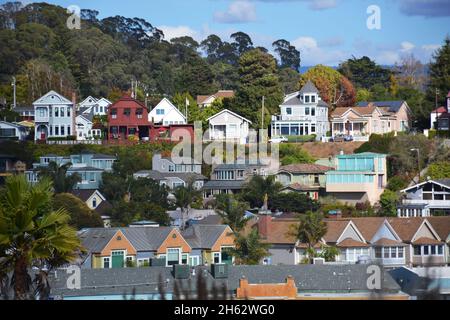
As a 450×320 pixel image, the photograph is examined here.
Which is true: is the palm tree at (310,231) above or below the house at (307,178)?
below

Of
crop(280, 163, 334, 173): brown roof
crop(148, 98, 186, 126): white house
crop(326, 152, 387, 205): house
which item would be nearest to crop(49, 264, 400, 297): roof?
crop(326, 152, 387, 205): house

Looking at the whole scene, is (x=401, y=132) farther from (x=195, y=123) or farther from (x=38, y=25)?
(x=38, y=25)

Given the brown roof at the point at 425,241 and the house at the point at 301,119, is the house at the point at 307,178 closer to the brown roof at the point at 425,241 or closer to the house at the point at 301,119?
the house at the point at 301,119

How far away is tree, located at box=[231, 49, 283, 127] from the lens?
4156cm

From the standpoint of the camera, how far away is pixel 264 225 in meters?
28.9

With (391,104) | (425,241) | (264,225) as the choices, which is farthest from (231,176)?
(425,241)

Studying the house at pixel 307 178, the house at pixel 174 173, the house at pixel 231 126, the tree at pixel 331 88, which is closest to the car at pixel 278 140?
the house at pixel 231 126

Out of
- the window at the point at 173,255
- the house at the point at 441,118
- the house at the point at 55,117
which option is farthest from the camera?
the house at the point at 55,117

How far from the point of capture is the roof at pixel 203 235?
28.0 meters

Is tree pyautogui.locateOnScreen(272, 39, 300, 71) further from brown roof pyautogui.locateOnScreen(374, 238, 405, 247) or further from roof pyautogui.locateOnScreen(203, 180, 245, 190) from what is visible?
brown roof pyautogui.locateOnScreen(374, 238, 405, 247)

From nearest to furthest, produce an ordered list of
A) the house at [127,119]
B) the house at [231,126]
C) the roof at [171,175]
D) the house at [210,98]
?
the roof at [171,175], the house at [231,126], the house at [127,119], the house at [210,98]

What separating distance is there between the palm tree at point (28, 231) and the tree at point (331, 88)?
36.1 meters

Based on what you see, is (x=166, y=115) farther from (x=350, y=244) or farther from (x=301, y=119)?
(x=350, y=244)

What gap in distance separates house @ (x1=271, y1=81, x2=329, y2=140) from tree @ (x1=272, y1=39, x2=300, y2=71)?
964 inches
